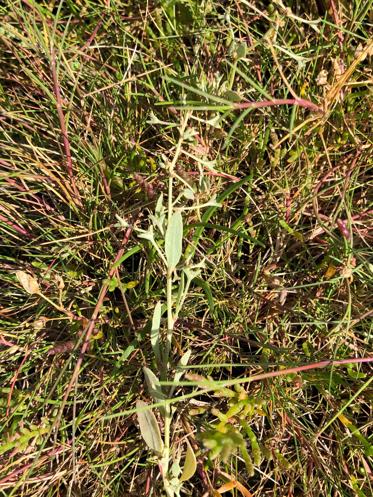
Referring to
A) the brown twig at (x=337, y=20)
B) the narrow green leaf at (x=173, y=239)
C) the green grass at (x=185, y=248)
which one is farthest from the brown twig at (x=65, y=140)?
the brown twig at (x=337, y=20)

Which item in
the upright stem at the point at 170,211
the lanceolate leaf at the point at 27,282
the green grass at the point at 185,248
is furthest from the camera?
the green grass at the point at 185,248

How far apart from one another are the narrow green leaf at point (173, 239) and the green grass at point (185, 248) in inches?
6.5

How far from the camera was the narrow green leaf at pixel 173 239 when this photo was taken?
2.82 ft

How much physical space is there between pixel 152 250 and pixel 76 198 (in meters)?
0.23

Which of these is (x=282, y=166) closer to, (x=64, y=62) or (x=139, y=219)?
(x=139, y=219)

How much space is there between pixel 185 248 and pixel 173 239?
0.23 metres

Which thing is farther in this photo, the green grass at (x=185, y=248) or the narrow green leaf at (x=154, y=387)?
the green grass at (x=185, y=248)

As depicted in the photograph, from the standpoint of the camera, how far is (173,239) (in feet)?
2.83

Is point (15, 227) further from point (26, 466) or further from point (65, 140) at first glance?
point (26, 466)

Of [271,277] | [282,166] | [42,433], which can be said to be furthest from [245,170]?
[42,433]

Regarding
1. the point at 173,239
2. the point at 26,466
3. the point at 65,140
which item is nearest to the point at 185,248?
the point at 173,239

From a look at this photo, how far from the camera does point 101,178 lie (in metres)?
1.12

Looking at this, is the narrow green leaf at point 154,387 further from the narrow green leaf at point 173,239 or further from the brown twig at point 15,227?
the brown twig at point 15,227

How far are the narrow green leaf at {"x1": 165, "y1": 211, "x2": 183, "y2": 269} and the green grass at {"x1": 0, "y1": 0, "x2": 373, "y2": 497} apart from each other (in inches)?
6.5
